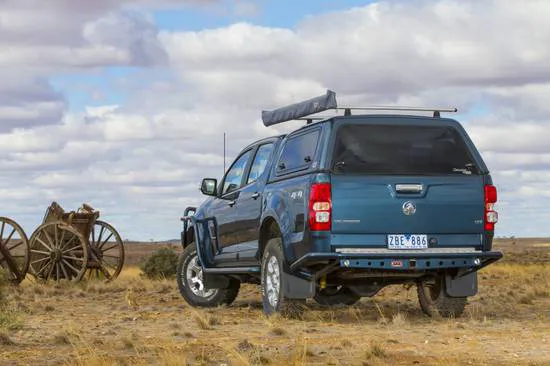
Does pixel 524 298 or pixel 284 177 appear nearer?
pixel 284 177

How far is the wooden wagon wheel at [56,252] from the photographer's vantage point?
24297 mm

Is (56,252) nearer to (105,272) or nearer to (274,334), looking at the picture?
(105,272)

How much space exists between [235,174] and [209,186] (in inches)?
16.7

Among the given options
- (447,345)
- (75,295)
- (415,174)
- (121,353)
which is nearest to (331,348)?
(447,345)

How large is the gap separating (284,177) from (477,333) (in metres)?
3.02

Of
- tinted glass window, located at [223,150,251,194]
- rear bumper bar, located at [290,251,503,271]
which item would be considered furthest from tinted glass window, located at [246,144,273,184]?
rear bumper bar, located at [290,251,503,271]

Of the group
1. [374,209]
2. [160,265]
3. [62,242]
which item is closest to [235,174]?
[374,209]

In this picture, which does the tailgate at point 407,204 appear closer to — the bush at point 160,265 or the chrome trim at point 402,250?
the chrome trim at point 402,250

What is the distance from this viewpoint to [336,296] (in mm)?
15062

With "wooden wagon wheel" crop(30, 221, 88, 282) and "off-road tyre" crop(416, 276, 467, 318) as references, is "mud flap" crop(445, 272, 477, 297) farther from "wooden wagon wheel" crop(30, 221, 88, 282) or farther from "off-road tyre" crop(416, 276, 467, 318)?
"wooden wagon wheel" crop(30, 221, 88, 282)

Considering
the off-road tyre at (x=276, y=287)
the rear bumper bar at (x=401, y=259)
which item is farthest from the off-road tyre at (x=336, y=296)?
the rear bumper bar at (x=401, y=259)

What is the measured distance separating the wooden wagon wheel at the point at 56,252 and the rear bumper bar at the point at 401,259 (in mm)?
13150

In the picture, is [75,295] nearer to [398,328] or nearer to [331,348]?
[398,328]

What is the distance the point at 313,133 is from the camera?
40.2 ft
